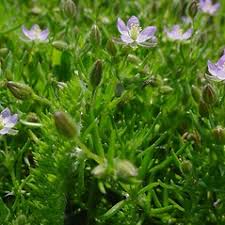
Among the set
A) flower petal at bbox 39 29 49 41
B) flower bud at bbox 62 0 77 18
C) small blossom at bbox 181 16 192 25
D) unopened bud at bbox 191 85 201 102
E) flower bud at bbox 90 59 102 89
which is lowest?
small blossom at bbox 181 16 192 25

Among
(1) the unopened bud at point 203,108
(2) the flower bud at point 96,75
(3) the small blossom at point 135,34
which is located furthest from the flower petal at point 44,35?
(1) the unopened bud at point 203,108

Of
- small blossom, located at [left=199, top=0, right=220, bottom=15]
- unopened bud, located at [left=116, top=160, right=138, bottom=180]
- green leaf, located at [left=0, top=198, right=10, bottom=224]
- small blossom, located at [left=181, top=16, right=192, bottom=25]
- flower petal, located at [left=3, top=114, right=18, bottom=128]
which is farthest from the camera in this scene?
small blossom, located at [left=199, top=0, right=220, bottom=15]

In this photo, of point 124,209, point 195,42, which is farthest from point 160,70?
point 124,209

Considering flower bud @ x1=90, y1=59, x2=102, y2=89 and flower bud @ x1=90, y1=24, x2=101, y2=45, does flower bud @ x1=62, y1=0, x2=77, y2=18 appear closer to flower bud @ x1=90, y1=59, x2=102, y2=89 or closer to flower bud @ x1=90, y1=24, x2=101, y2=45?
flower bud @ x1=90, y1=24, x2=101, y2=45

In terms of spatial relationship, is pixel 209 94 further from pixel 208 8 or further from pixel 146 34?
pixel 208 8

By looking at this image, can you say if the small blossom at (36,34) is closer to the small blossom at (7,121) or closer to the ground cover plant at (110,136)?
the ground cover plant at (110,136)

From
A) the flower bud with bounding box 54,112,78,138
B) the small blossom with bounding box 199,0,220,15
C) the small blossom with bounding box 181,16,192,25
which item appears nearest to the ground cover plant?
the flower bud with bounding box 54,112,78,138
